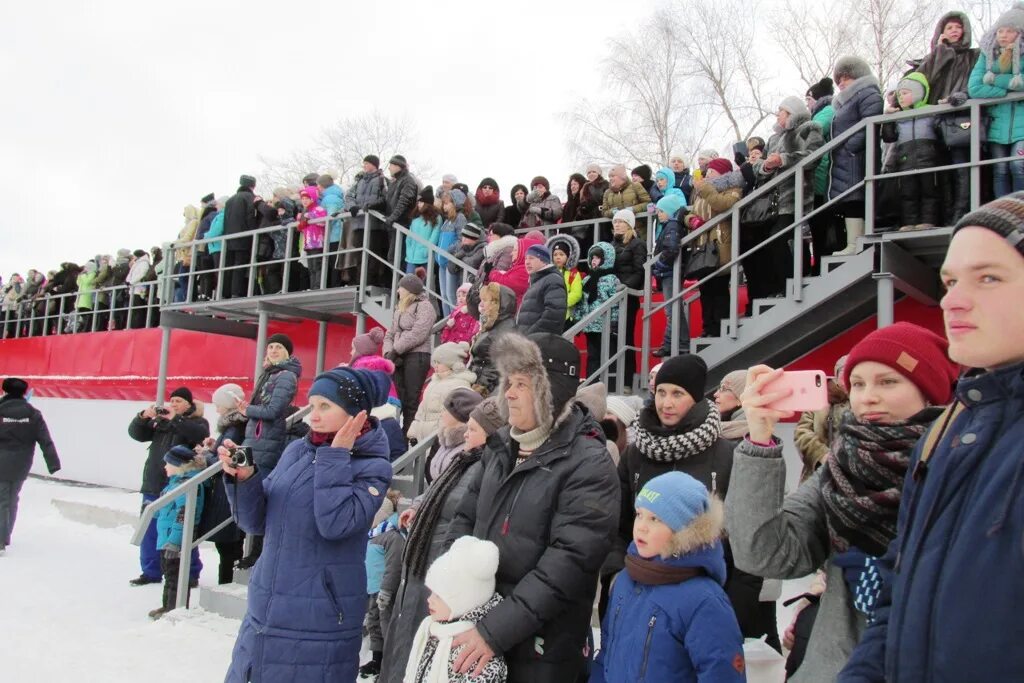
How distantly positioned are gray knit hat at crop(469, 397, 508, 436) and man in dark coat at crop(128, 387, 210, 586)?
430cm

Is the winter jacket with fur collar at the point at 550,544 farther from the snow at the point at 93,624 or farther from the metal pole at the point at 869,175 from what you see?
the metal pole at the point at 869,175

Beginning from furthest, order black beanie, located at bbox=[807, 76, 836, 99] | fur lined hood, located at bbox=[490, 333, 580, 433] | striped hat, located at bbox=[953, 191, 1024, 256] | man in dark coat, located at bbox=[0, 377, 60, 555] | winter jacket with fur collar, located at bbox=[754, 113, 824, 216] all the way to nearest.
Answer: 1. man in dark coat, located at bbox=[0, 377, 60, 555]
2. black beanie, located at bbox=[807, 76, 836, 99]
3. winter jacket with fur collar, located at bbox=[754, 113, 824, 216]
4. fur lined hood, located at bbox=[490, 333, 580, 433]
5. striped hat, located at bbox=[953, 191, 1024, 256]

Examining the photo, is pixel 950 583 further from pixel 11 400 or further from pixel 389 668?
pixel 11 400

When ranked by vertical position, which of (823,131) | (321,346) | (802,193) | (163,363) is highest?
(823,131)

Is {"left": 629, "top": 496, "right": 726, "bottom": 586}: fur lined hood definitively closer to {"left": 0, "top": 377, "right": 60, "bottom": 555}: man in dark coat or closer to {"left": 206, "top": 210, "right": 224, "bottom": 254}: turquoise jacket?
{"left": 0, "top": 377, "right": 60, "bottom": 555}: man in dark coat

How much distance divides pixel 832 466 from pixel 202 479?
16.4 feet

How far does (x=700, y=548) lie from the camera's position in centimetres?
240

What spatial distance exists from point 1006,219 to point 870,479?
63 cm

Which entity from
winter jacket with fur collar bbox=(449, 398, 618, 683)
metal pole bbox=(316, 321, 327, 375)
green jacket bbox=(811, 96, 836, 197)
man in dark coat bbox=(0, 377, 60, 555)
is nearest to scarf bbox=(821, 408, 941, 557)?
winter jacket with fur collar bbox=(449, 398, 618, 683)

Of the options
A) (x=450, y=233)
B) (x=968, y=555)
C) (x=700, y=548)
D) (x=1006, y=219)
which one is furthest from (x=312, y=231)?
(x=968, y=555)

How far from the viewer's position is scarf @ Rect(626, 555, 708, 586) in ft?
7.69

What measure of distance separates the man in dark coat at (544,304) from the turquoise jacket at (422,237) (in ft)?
10.2

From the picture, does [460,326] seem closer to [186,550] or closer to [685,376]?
[186,550]

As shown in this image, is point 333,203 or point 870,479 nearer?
point 870,479
